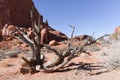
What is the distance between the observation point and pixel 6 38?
139 feet

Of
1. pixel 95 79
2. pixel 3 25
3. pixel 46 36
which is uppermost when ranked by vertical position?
pixel 3 25

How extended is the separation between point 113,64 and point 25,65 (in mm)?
3943

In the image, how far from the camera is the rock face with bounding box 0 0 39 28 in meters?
48.2

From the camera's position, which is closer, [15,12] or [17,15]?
[17,15]

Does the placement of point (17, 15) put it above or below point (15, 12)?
below

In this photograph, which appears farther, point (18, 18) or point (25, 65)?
point (18, 18)

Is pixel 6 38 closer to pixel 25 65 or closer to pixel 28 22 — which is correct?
pixel 28 22

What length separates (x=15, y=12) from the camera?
5091 cm

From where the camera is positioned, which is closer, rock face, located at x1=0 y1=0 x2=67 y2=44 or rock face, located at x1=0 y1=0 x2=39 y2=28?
rock face, located at x1=0 y1=0 x2=67 y2=44

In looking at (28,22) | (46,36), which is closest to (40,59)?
(46,36)

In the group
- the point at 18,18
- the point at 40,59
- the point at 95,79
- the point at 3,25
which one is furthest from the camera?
the point at 18,18

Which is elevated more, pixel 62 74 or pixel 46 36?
pixel 46 36

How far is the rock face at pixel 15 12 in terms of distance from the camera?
48.2 meters

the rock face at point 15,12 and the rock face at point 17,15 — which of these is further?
the rock face at point 15,12
